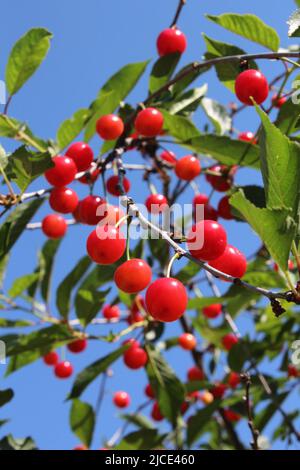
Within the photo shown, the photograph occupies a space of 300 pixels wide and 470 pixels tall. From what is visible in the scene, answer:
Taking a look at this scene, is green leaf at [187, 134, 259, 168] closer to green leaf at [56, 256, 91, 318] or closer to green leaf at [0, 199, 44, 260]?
green leaf at [0, 199, 44, 260]

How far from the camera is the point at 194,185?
3.76 m

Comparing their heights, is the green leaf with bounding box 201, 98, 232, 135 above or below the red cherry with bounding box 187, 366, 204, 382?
above

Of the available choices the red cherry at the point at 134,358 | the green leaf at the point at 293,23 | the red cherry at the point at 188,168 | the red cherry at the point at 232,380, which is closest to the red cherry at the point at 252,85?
the green leaf at the point at 293,23

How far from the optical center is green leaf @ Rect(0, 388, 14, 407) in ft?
9.07

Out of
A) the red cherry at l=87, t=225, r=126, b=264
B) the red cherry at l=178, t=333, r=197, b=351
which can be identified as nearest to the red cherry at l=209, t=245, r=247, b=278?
the red cherry at l=87, t=225, r=126, b=264

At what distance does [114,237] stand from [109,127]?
0.99m

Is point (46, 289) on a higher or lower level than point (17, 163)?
lower

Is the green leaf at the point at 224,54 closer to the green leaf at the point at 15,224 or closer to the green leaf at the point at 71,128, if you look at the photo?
the green leaf at the point at 71,128

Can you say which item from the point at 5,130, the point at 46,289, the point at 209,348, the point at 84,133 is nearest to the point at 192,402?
the point at 209,348

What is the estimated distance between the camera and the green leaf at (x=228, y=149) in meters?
2.45

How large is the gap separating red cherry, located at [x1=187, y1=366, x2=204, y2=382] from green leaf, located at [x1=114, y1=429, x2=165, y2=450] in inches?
45.2

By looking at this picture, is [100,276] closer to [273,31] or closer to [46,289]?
[46,289]

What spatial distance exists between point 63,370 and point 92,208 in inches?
83.6

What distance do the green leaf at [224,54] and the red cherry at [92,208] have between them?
0.89 metres
